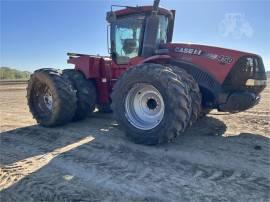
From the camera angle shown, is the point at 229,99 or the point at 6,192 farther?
the point at 229,99

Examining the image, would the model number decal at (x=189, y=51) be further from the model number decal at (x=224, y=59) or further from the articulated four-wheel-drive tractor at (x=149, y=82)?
the model number decal at (x=224, y=59)

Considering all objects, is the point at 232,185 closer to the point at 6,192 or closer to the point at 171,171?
the point at 171,171

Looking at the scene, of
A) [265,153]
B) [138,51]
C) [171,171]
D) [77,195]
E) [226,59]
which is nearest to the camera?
[77,195]

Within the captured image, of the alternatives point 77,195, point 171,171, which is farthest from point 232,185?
point 77,195

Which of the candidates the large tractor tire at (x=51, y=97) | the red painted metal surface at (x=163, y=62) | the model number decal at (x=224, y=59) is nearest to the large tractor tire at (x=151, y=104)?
the red painted metal surface at (x=163, y=62)

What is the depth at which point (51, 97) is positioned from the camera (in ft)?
22.2

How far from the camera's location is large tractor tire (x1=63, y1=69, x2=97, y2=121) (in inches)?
263

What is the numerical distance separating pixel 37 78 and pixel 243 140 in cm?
454

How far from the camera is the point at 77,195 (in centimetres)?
333

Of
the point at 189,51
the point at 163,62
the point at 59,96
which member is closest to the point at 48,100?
the point at 59,96

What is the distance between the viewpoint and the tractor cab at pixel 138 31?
614 centimetres

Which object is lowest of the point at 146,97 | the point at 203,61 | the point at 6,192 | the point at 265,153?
the point at 6,192

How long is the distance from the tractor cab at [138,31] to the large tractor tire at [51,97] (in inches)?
54.1

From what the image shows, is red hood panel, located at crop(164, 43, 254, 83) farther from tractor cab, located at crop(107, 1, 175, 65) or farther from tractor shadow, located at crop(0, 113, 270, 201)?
tractor shadow, located at crop(0, 113, 270, 201)
